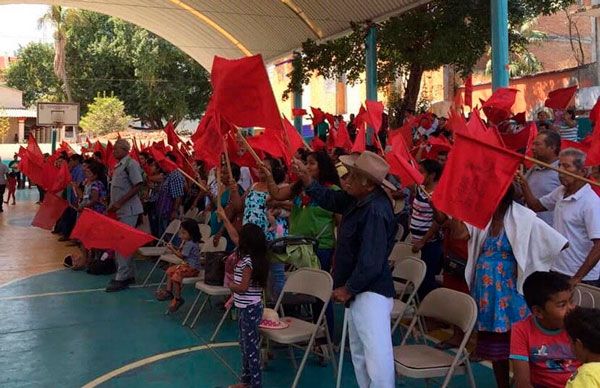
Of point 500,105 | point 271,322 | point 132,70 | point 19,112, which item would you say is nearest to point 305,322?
point 271,322

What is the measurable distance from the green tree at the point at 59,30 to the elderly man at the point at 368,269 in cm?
4013

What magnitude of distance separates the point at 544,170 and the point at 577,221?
0.89 m

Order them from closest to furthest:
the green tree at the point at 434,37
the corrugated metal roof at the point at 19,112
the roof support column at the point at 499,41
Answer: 1. the roof support column at the point at 499,41
2. the green tree at the point at 434,37
3. the corrugated metal roof at the point at 19,112

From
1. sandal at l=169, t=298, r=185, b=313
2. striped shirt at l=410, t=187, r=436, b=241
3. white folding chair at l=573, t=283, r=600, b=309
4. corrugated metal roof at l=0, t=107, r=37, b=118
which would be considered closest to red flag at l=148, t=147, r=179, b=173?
sandal at l=169, t=298, r=185, b=313

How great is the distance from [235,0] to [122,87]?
25.8 meters

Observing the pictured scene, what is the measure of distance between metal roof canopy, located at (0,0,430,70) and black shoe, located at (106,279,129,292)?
26.2ft

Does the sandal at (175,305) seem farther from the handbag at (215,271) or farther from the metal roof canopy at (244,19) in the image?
the metal roof canopy at (244,19)

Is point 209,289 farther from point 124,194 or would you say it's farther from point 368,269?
point 368,269

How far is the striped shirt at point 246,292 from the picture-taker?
4414mm

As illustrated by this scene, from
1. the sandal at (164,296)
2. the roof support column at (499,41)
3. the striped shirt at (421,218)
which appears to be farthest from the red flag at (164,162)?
the roof support column at (499,41)

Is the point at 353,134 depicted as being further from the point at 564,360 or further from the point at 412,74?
the point at 564,360

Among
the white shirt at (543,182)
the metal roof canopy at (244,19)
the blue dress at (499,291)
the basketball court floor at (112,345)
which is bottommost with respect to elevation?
the basketball court floor at (112,345)

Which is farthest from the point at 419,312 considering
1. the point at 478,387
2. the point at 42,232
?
the point at 42,232

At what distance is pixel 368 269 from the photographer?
3.48 meters
